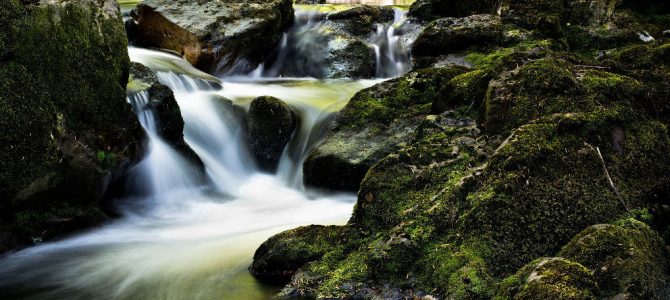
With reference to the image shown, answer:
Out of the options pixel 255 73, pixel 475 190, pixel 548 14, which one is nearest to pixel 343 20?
pixel 255 73

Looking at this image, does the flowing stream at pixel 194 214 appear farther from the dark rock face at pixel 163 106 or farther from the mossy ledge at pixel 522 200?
the mossy ledge at pixel 522 200

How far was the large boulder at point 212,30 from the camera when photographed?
42.9ft

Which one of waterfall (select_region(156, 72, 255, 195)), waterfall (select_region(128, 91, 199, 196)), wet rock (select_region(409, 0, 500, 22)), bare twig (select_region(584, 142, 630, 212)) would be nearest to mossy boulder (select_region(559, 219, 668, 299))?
bare twig (select_region(584, 142, 630, 212))

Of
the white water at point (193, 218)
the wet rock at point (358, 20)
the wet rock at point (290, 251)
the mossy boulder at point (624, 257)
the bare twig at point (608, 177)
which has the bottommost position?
the white water at point (193, 218)

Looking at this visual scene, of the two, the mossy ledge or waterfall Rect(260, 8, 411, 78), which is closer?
the mossy ledge

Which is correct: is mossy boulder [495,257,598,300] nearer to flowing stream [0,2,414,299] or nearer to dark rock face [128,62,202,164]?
flowing stream [0,2,414,299]

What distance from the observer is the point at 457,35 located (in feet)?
32.3

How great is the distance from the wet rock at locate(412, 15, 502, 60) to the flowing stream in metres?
2.02

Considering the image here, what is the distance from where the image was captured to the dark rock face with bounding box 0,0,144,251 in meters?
5.22

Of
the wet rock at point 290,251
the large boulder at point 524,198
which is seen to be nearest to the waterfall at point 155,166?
the wet rock at point 290,251

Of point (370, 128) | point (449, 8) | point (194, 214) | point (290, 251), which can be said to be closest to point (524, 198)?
point (290, 251)

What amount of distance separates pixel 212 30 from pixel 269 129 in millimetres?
5376

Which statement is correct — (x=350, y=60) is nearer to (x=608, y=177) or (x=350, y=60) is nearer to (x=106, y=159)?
(x=106, y=159)

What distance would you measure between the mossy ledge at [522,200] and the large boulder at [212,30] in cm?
914
